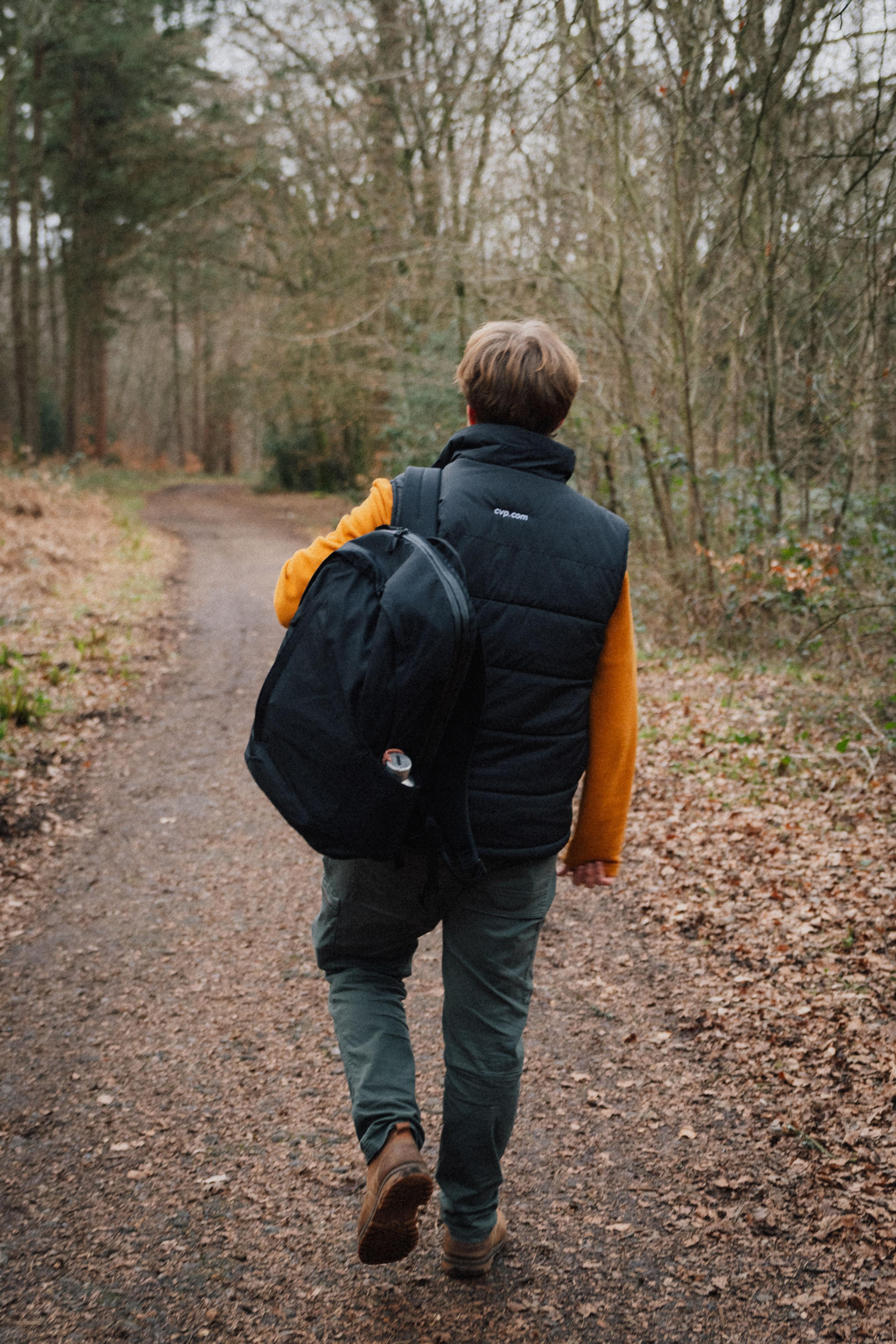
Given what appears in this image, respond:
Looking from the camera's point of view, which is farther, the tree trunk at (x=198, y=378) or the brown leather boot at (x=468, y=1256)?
the tree trunk at (x=198, y=378)

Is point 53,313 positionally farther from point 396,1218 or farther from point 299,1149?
point 396,1218

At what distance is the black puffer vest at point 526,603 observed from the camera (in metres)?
2.04

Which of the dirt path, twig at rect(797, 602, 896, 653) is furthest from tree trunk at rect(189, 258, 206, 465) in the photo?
the dirt path

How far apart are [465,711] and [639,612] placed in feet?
27.3

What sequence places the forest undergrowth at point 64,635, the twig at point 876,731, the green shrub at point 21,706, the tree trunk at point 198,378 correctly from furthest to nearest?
the tree trunk at point 198,378 → the green shrub at point 21,706 → the forest undergrowth at point 64,635 → the twig at point 876,731

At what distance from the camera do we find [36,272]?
23.5 meters

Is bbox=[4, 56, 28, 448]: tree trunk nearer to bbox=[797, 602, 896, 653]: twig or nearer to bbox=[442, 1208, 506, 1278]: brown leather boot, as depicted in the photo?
bbox=[797, 602, 896, 653]: twig

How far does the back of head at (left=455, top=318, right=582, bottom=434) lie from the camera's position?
2090mm

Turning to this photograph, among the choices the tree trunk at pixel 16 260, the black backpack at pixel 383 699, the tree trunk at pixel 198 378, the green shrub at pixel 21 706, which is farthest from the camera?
the tree trunk at pixel 198 378

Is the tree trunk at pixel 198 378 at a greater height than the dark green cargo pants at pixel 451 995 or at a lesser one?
greater

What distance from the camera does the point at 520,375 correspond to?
2086 mm

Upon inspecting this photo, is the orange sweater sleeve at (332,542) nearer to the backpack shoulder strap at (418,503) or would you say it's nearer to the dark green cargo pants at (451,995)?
the backpack shoulder strap at (418,503)

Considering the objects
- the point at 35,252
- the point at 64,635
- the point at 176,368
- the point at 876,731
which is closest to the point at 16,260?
the point at 35,252

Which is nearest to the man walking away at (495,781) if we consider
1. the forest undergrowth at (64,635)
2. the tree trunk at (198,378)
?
the forest undergrowth at (64,635)
